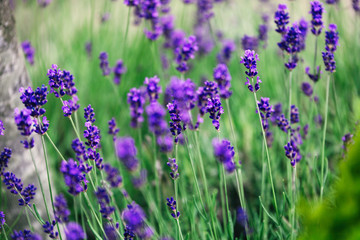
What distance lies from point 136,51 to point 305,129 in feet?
6.92

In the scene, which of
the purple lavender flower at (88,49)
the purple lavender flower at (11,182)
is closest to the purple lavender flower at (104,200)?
the purple lavender flower at (11,182)

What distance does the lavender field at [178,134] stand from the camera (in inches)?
63.6

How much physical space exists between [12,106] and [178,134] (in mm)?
980

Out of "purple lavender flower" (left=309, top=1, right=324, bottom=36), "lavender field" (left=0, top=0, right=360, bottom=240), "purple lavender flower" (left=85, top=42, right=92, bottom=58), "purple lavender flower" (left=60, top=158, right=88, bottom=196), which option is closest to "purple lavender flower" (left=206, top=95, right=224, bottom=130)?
"lavender field" (left=0, top=0, right=360, bottom=240)

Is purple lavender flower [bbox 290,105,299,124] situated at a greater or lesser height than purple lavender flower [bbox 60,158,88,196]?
greater

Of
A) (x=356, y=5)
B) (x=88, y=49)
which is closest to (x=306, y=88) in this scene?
(x=356, y=5)

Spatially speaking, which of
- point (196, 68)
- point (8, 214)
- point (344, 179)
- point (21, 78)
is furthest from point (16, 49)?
point (196, 68)

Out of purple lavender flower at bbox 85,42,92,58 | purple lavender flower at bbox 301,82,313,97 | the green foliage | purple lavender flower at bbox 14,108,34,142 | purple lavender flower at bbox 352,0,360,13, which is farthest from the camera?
purple lavender flower at bbox 85,42,92,58

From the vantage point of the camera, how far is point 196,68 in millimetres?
4156

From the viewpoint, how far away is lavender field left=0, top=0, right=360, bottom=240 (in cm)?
162

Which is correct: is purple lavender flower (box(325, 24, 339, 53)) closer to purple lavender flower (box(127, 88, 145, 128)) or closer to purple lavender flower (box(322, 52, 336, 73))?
purple lavender flower (box(322, 52, 336, 73))

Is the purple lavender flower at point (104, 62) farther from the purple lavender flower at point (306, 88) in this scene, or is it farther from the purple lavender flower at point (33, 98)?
the purple lavender flower at point (306, 88)

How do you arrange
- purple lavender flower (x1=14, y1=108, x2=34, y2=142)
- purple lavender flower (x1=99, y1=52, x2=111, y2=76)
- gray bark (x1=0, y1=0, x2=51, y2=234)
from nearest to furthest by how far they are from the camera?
purple lavender flower (x1=14, y1=108, x2=34, y2=142) → gray bark (x1=0, y1=0, x2=51, y2=234) → purple lavender flower (x1=99, y1=52, x2=111, y2=76)

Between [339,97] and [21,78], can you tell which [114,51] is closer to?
[21,78]
